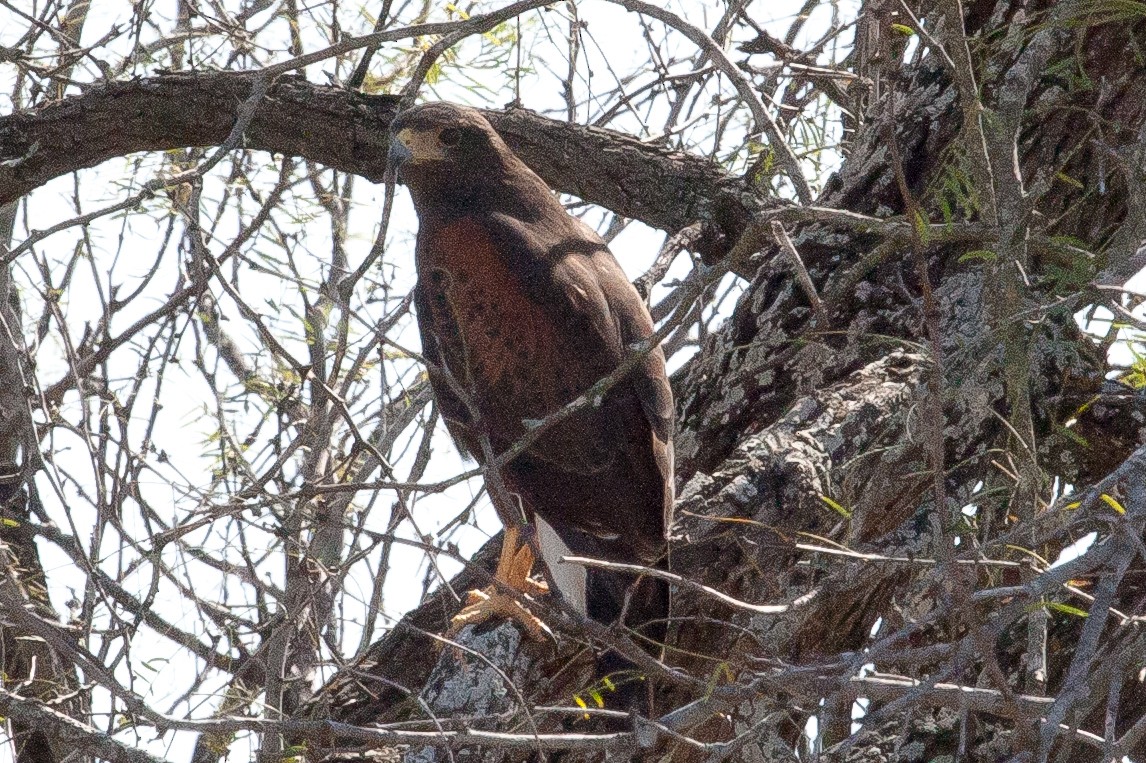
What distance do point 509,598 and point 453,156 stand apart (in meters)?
1.57

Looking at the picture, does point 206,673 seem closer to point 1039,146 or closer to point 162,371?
point 162,371

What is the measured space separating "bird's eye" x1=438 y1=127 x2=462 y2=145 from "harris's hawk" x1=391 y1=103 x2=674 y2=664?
24 cm

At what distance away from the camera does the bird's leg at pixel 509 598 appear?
3.60 metres

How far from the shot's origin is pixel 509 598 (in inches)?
147

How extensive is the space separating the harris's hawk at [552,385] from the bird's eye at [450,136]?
24cm

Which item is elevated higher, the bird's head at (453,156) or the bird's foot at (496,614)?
the bird's head at (453,156)

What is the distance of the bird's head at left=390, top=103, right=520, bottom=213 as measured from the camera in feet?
14.6

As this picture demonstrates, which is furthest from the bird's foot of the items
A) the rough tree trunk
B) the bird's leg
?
the rough tree trunk

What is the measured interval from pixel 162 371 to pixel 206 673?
0.96 metres

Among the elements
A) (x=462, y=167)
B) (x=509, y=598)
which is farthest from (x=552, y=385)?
(x=462, y=167)

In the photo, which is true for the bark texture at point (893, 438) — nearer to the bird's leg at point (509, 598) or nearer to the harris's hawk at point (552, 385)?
the bird's leg at point (509, 598)

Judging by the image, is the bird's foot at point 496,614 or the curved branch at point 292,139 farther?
the curved branch at point 292,139

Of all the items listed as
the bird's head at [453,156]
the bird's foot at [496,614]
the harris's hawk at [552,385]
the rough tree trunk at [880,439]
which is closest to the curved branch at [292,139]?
the bird's head at [453,156]

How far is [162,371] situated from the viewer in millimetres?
4254
